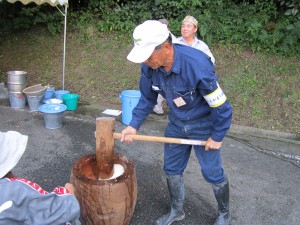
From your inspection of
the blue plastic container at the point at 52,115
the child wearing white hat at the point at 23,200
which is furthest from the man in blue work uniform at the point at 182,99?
the blue plastic container at the point at 52,115

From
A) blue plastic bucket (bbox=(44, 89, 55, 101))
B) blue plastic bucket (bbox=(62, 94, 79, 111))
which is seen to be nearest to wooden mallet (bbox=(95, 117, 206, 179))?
blue plastic bucket (bbox=(62, 94, 79, 111))

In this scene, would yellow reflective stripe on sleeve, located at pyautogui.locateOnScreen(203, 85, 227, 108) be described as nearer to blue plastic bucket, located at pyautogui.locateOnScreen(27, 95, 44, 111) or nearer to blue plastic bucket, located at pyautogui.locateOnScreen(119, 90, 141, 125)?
blue plastic bucket, located at pyautogui.locateOnScreen(119, 90, 141, 125)

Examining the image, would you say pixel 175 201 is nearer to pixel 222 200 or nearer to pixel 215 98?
pixel 222 200

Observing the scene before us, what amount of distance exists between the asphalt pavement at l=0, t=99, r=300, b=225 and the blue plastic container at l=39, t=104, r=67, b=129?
0.09 meters

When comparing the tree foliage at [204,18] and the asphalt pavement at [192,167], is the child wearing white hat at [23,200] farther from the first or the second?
the tree foliage at [204,18]

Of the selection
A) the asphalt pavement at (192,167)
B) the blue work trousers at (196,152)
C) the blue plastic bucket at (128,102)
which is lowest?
the asphalt pavement at (192,167)

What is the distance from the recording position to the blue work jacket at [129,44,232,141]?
227 cm

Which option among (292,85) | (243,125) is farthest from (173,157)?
(292,85)

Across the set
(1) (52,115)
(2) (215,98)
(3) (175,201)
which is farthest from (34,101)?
(2) (215,98)

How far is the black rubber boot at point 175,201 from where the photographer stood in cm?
288

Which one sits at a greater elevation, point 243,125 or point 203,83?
point 203,83

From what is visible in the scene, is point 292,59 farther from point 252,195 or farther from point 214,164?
point 214,164

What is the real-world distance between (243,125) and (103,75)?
3217mm

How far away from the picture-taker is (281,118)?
18.0 feet
